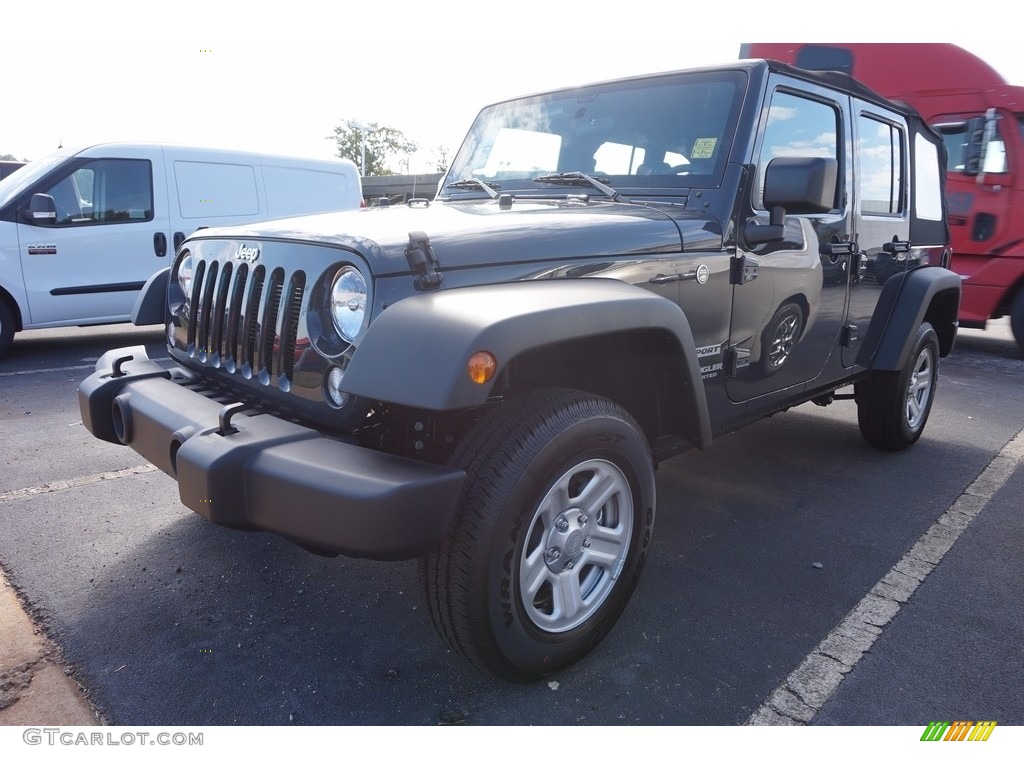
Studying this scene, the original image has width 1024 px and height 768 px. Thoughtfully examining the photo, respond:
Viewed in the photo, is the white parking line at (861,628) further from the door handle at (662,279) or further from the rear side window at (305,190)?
the rear side window at (305,190)

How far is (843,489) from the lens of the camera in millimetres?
3951

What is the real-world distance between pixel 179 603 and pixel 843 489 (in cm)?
321

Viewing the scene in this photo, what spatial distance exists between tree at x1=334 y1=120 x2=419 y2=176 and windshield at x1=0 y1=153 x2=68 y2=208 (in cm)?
4534

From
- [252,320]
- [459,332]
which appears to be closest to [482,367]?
[459,332]

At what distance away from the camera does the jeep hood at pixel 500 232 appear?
2.15m

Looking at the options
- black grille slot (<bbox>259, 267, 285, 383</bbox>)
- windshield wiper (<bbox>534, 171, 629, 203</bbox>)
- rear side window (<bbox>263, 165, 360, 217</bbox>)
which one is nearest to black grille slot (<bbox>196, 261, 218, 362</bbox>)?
black grille slot (<bbox>259, 267, 285, 383</bbox>)

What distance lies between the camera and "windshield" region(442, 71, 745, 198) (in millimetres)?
2955

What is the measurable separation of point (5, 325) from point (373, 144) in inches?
1958

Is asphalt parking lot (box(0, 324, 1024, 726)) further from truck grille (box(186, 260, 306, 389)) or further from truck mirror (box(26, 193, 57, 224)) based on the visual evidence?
truck mirror (box(26, 193, 57, 224))

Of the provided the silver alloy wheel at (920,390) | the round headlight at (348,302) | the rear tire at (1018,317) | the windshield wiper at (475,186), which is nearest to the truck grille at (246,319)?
the round headlight at (348,302)

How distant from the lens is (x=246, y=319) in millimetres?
2393

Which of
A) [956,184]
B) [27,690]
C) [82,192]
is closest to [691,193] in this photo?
[27,690]

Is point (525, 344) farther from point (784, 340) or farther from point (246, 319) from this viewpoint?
point (784, 340)

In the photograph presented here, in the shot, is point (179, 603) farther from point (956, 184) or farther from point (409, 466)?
point (956, 184)
